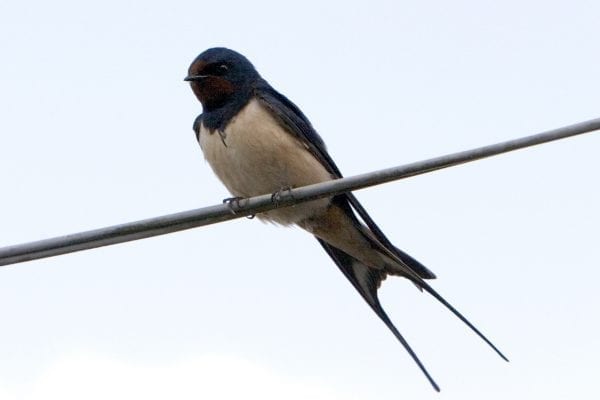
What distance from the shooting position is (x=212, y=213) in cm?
328

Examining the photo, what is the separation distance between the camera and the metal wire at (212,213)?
291 centimetres

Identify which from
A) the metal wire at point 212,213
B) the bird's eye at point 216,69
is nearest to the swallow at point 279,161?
the bird's eye at point 216,69

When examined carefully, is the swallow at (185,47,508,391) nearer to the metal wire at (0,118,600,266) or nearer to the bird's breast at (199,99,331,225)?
the bird's breast at (199,99,331,225)

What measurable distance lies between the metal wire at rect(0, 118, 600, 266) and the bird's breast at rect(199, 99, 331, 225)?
1064 millimetres

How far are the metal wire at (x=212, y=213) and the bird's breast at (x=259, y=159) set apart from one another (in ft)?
3.49

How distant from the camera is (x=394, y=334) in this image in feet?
14.2

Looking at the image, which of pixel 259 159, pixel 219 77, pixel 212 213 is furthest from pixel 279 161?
pixel 212 213

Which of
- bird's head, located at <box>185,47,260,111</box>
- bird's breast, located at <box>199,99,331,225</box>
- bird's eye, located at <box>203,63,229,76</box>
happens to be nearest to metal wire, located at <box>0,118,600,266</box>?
bird's breast, located at <box>199,99,331,225</box>

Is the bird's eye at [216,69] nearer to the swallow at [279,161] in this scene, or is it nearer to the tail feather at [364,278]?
the swallow at [279,161]

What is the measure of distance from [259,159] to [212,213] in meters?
1.16

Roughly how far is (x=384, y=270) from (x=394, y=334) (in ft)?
1.09

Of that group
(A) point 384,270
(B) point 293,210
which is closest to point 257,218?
(B) point 293,210

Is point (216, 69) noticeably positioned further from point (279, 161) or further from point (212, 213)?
point (212, 213)

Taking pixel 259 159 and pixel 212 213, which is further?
pixel 259 159
